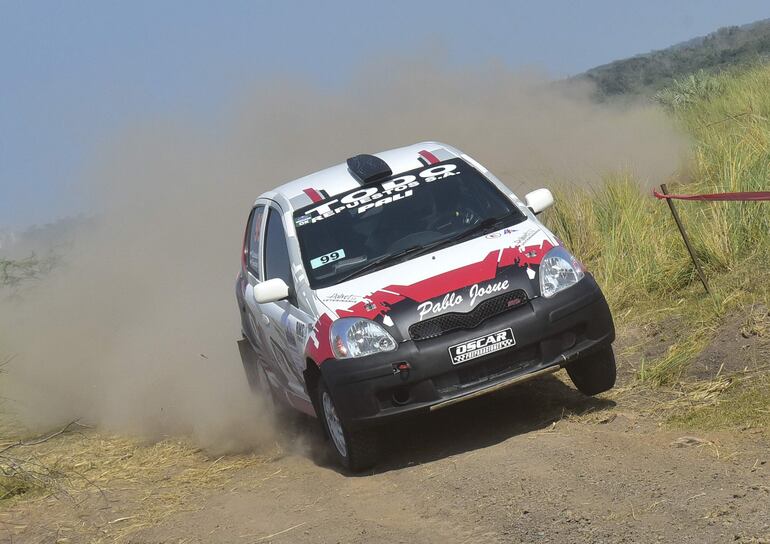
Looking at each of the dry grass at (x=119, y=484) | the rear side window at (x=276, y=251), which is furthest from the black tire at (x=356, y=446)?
the dry grass at (x=119, y=484)

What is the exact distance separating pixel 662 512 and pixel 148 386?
7.66m

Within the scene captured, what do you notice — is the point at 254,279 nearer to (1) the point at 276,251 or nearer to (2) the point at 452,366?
(1) the point at 276,251

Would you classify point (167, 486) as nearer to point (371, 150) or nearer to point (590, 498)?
point (590, 498)

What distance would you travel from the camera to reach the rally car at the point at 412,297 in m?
7.10

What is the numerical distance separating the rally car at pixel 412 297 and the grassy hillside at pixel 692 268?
2.84 ft

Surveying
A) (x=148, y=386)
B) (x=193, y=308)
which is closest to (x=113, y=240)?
(x=193, y=308)

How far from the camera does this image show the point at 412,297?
23.7 ft

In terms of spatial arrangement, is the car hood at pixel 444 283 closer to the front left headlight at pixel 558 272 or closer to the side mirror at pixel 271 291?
the front left headlight at pixel 558 272

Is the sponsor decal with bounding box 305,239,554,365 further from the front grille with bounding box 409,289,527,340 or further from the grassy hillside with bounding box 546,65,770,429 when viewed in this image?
the grassy hillside with bounding box 546,65,770,429

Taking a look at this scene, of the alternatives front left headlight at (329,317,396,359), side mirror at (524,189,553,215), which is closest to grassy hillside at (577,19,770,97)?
side mirror at (524,189,553,215)

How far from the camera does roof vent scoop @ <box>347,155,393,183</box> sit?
841cm

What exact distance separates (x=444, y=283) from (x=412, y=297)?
8.4 inches

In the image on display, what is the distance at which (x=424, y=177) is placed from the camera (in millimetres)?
8438

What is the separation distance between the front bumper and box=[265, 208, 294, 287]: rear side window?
122 centimetres
